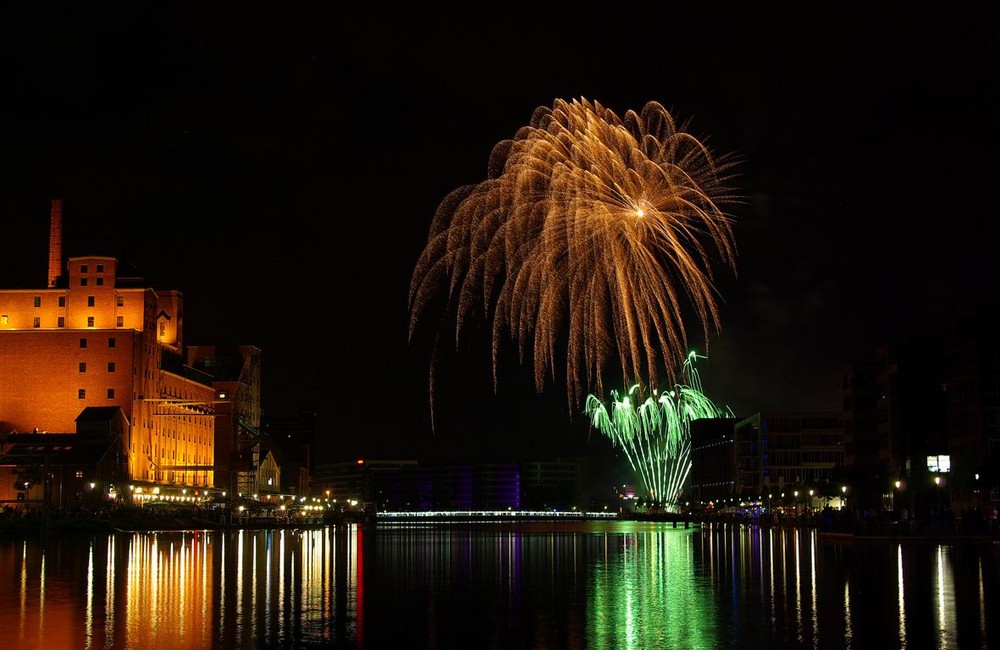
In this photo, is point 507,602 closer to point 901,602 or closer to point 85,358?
point 901,602

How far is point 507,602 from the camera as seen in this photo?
32.6 meters

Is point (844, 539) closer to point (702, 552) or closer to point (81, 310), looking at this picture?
point (702, 552)

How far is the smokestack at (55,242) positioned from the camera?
476 ft

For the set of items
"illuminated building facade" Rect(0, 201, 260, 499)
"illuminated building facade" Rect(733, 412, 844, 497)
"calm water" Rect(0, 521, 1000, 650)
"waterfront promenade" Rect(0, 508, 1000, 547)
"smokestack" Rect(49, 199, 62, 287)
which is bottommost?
"waterfront promenade" Rect(0, 508, 1000, 547)

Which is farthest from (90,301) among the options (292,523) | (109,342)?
(292,523)

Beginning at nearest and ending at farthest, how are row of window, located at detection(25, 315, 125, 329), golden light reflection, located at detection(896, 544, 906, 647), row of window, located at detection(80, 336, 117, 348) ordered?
golden light reflection, located at detection(896, 544, 906, 647) < row of window, located at detection(80, 336, 117, 348) < row of window, located at detection(25, 315, 125, 329)

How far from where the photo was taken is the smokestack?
476 feet

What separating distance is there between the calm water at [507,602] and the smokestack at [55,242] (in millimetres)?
95531

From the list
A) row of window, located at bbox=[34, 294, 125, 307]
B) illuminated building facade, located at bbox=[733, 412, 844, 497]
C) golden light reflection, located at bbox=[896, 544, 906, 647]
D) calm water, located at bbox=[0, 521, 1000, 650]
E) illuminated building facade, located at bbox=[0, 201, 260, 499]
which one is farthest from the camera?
illuminated building facade, located at bbox=[733, 412, 844, 497]

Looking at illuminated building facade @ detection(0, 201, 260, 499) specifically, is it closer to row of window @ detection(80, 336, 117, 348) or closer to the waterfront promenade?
row of window @ detection(80, 336, 117, 348)

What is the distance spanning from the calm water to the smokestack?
95.5m

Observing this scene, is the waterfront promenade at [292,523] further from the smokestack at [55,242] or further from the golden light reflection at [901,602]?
the smokestack at [55,242]

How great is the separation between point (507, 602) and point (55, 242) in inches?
4995

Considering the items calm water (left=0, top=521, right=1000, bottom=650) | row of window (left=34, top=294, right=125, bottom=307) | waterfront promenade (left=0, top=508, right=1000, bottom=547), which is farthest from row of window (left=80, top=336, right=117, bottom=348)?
calm water (left=0, top=521, right=1000, bottom=650)
